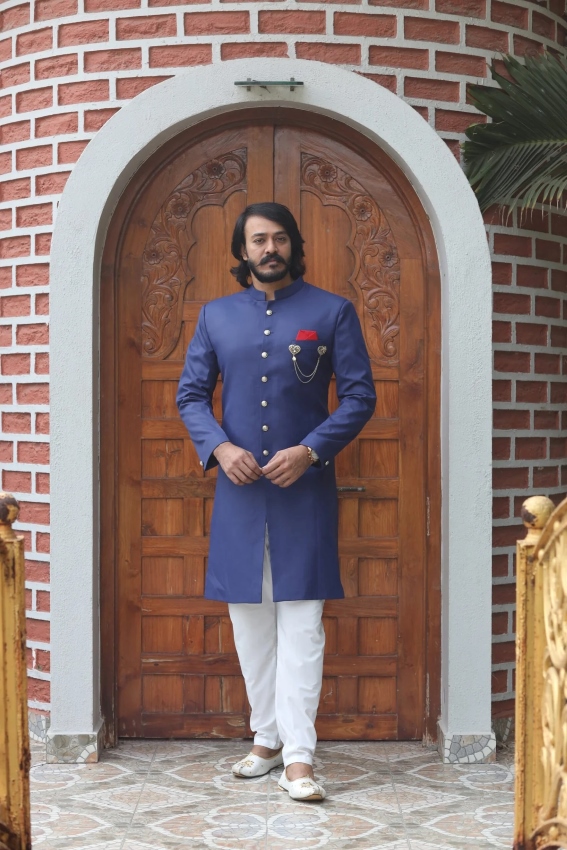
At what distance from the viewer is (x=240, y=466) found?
3652 mm

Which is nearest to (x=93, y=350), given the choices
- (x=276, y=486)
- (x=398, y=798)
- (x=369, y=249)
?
(x=276, y=486)

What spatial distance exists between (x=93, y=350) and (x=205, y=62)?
116 cm

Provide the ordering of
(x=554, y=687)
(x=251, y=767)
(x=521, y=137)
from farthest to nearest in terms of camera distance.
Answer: (x=521, y=137)
(x=251, y=767)
(x=554, y=687)

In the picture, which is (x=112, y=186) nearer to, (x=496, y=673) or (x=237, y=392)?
(x=237, y=392)

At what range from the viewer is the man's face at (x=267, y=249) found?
3777mm

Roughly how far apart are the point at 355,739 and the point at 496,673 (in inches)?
24.2

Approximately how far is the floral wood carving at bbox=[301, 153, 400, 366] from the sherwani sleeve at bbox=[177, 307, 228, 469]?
2.29ft

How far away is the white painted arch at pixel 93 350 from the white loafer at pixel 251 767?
599mm

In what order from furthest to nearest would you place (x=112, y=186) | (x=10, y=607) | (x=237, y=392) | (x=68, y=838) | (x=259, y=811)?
(x=112, y=186), (x=237, y=392), (x=259, y=811), (x=68, y=838), (x=10, y=607)

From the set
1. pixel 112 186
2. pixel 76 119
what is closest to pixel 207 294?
pixel 112 186

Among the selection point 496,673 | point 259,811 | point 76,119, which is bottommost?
point 259,811

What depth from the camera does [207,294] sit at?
431 cm

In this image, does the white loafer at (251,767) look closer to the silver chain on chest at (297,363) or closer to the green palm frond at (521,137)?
the silver chain on chest at (297,363)

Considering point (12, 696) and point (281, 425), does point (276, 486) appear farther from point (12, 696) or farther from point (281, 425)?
point (12, 696)
